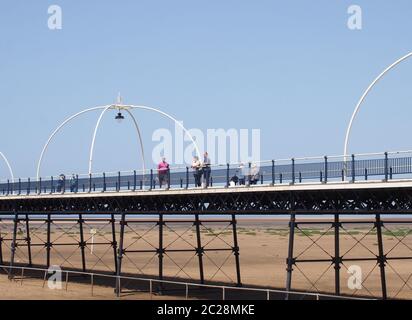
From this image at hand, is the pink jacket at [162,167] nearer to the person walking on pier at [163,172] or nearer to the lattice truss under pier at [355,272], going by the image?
the person walking on pier at [163,172]

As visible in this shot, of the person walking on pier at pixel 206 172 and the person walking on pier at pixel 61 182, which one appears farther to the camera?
the person walking on pier at pixel 61 182

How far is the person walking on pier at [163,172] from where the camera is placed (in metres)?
45.2

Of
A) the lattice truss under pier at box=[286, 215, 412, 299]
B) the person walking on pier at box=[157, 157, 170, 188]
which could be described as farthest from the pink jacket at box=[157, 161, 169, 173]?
the lattice truss under pier at box=[286, 215, 412, 299]

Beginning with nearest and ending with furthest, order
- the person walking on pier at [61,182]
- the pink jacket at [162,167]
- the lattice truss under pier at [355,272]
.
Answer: the lattice truss under pier at [355,272] < the pink jacket at [162,167] < the person walking on pier at [61,182]

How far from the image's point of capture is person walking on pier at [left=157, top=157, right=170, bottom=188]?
4522cm

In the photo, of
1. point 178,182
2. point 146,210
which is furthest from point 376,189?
point 146,210

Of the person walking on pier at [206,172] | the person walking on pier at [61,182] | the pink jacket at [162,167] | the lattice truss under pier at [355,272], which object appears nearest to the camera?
the lattice truss under pier at [355,272]

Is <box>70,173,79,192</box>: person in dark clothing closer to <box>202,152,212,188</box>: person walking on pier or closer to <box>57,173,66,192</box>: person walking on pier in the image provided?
<box>57,173,66,192</box>: person walking on pier

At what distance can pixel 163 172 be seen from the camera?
45.4 metres

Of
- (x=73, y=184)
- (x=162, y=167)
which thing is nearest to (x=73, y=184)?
(x=73, y=184)

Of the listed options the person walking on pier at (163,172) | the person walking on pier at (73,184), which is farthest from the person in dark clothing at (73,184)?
the person walking on pier at (163,172)
